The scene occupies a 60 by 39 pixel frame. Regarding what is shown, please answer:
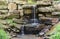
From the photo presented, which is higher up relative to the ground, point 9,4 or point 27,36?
point 9,4

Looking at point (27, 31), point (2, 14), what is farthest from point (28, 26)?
point (2, 14)

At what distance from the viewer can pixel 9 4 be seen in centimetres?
1394

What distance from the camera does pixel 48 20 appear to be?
12578 mm

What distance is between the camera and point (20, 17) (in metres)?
13.3

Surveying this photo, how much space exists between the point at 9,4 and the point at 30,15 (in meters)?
1.52

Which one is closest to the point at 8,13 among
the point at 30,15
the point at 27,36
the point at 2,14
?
the point at 2,14

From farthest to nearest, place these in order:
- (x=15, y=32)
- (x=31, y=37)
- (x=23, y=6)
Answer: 1. (x=23, y=6)
2. (x=15, y=32)
3. (x=31, y=37)

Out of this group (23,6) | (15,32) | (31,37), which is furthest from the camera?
(23,6)

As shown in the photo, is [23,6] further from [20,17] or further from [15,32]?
[15,32]

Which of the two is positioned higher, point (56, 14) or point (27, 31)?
point (56, 14)

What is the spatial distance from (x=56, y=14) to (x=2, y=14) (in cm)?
315

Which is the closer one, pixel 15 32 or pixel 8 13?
pixel 15 32

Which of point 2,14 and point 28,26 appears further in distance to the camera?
point 2,14

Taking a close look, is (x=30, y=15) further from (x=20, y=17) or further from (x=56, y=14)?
(x=56, y=14)
